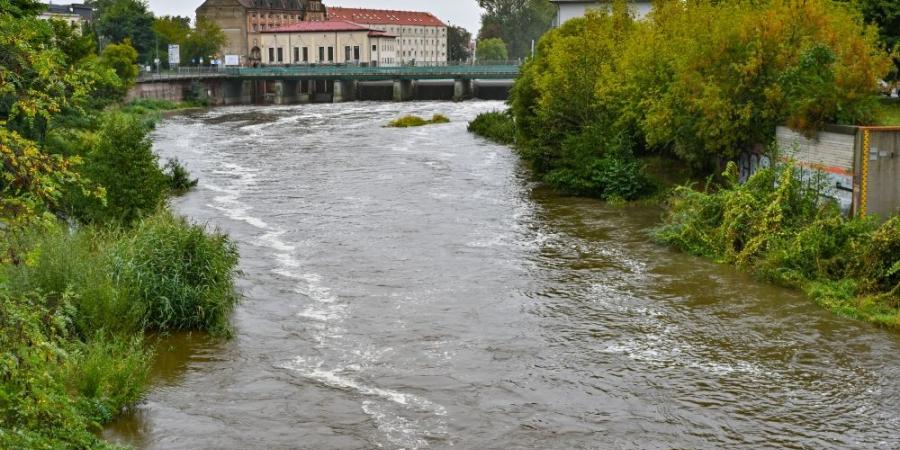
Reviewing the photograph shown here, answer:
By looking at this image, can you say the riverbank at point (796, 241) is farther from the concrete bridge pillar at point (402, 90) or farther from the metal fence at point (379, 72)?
the concrete bridge pillar at point (402, 90)

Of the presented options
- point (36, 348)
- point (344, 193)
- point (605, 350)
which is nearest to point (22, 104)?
point (36, 348)

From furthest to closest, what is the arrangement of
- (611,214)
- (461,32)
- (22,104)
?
(461,32)
(611,214)
(22,104)

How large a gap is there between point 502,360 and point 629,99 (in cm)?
1857

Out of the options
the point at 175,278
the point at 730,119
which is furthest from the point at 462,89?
the point at 175,278

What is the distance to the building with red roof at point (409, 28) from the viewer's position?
154 m

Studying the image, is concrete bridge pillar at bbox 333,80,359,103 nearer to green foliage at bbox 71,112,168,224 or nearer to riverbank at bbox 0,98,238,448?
riverbank at bbox 0,98,238,448

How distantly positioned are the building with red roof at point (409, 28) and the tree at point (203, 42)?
92.1ft

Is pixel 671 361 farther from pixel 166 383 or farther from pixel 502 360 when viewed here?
pixel 166 383

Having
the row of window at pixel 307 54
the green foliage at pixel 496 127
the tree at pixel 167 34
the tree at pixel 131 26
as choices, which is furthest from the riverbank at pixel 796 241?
the row of window at pixel 307 54

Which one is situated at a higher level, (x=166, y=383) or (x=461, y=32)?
(x=461, y=32)

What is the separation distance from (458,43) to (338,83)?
239ft

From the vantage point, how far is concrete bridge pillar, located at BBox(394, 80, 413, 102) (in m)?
107

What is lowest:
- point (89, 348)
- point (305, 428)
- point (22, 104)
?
point (305, 428)

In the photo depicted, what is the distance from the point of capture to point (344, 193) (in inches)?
1313
